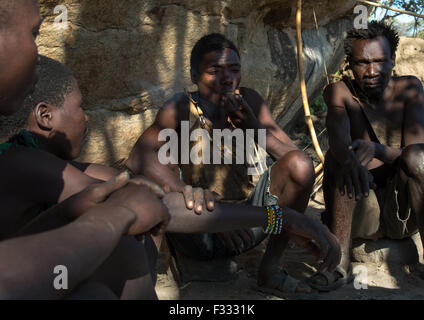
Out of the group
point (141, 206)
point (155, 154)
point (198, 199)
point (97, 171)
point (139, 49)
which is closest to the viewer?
point (141, 206)

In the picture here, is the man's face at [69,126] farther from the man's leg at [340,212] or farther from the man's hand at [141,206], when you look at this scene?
the man's leg at [340,212]

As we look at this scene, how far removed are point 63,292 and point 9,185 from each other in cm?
58

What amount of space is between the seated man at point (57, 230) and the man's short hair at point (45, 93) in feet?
0.94

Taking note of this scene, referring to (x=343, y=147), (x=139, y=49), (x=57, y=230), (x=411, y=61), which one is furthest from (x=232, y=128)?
(x=411, y=61)

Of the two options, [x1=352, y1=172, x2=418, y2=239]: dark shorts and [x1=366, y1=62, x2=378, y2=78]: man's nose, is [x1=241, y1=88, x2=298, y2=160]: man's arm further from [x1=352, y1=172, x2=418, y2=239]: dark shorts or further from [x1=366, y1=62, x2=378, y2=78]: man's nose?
[x1=366, y1=62, x2=378, y2=78]: man's nose

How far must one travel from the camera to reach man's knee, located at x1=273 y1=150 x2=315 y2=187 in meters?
2.49

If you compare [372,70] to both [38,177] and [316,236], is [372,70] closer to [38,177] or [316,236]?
[316,236]

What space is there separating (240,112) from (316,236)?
3.58 ft

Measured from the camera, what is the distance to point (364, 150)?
2717 mm

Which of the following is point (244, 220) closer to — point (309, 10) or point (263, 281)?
point (263, 281)

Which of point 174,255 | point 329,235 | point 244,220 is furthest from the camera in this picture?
point 174,255

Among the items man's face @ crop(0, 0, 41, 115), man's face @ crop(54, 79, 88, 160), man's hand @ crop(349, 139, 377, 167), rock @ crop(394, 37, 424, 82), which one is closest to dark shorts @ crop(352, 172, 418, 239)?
man's hand @ crop(349, 139, 377, 167)
